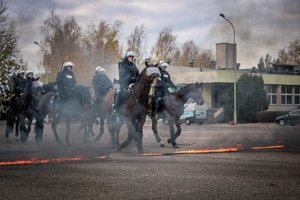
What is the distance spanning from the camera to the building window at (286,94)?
78812 mm

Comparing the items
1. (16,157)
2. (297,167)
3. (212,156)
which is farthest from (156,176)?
(16,157)

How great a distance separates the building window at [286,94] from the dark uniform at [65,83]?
60147 millimetres

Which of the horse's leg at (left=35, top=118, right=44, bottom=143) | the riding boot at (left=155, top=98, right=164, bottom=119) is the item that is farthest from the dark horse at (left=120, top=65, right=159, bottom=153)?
the horse's leg at (left=35, top=118, right=44, bottom=143)

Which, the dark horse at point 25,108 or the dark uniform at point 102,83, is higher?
the dark uniform at point 102,83

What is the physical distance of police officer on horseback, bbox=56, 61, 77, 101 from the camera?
21.9 metres

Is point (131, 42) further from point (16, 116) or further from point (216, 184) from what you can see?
point (216, 184)

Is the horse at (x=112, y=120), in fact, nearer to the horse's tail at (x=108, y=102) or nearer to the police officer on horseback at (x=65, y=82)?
the horse's tail at (x=108, y=102)

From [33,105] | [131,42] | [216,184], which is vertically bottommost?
[216,184]

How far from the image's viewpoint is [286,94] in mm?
79438

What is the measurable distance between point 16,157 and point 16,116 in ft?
33.1

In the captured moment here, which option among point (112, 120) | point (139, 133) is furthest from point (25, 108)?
point (139, 133)

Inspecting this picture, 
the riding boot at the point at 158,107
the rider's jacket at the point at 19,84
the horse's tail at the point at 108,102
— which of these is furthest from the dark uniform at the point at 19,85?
the riding boot at the point at 158,107

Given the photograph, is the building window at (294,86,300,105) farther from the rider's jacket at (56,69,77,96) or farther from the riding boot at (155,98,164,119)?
the riding boot at (155,98,164,119)

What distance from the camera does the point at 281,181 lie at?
412 inches
